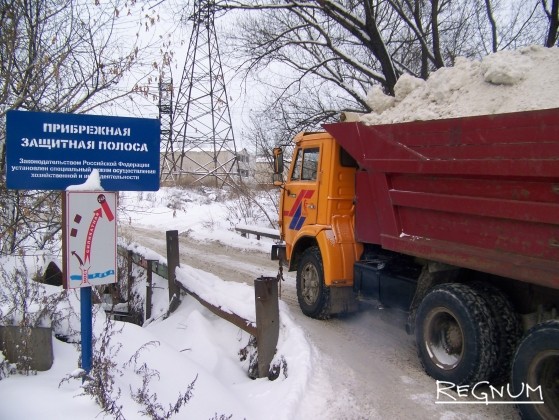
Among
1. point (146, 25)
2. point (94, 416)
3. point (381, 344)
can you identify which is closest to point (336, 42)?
point (146, 25)

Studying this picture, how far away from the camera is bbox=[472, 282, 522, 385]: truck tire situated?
157 inches

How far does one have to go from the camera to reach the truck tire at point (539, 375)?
3.40m

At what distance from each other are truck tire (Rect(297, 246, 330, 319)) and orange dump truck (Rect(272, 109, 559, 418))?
60 mm

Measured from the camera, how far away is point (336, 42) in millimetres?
14211

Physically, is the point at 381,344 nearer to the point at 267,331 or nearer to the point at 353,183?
the point at 267,331

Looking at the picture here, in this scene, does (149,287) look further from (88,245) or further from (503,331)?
(503,331)

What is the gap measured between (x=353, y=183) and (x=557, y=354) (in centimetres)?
347

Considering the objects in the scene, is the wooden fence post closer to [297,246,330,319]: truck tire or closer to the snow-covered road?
the snow-covered road

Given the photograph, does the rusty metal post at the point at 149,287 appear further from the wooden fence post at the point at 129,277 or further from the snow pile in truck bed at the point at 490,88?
the snow pile in truck bed at the point at 490,88

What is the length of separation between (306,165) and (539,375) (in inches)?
164

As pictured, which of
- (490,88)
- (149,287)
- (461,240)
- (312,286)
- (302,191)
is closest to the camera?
(461,240)

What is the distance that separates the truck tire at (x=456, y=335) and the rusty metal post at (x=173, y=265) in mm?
3753

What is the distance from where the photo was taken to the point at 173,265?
7172 mm

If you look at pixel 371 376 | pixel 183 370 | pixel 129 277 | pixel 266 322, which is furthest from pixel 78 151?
pixel 129 277
